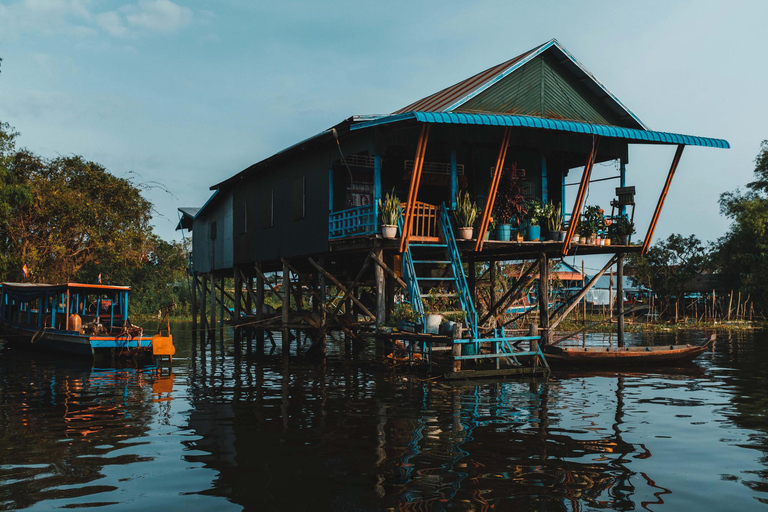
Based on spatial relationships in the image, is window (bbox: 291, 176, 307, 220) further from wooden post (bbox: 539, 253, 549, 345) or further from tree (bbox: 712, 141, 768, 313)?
tree (bbox: 712, 141, 768, 313)

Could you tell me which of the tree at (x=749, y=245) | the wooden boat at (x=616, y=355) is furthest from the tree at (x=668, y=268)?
the wooden boat at (x=616, y=355)

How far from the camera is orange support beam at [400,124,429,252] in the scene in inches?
586

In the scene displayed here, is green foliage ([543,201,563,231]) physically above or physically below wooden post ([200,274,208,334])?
above

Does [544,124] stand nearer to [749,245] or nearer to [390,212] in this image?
[390,212]

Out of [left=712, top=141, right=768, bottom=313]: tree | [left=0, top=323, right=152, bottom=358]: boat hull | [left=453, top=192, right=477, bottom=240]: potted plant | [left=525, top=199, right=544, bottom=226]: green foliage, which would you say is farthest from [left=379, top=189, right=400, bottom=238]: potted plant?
[left=712, top=141, right=768, bottom=313]: tree

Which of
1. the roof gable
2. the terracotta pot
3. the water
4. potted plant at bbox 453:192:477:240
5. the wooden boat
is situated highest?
the roof gable

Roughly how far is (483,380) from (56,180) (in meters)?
29.0

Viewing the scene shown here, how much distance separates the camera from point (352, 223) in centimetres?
1725

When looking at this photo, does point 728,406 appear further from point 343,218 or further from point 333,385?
point 343,218

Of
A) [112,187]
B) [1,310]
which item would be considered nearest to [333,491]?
[1,310]

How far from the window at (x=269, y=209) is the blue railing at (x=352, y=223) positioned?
4439mm

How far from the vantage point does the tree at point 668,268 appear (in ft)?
154

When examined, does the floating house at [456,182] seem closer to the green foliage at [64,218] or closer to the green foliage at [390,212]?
the green foliage at [390,212]

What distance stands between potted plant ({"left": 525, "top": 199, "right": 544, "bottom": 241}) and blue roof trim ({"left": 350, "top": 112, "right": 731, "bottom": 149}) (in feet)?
6.71
